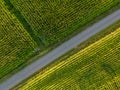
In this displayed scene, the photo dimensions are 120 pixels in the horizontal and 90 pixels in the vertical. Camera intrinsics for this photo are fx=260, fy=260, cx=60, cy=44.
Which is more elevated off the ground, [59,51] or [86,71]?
[59,51]

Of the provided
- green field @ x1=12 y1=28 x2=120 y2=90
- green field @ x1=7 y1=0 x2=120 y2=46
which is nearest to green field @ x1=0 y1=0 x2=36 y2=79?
green field @ x1=7 y1=0 x2=120 y2=46

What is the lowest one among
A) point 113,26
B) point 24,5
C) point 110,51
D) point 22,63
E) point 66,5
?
point 110,51

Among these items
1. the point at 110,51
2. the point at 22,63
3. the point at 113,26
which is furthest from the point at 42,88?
the point at 113,26

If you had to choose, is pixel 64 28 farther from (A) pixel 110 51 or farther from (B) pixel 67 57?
(A) pixel 110 51

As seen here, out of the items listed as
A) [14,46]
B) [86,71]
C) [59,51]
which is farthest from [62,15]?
[86,71]

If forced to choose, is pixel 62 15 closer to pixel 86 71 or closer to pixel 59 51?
pixel 59 51

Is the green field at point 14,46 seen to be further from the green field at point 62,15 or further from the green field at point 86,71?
the green field at point 86,71

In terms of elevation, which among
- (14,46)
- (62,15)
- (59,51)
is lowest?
(59,51)

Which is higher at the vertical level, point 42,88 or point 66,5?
point 66,5
